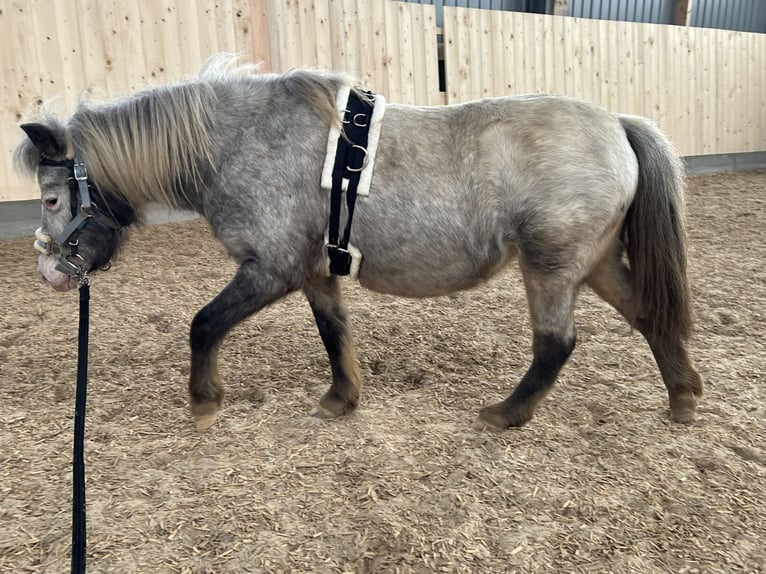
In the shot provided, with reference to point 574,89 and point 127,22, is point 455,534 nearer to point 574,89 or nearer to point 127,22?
point 127,22

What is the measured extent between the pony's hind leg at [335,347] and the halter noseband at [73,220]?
3.22ft

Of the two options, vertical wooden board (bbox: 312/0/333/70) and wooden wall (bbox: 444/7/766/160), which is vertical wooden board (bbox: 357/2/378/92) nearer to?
vertical wooden board (bbox: 312/0/333/70)

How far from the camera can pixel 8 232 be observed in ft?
19.1

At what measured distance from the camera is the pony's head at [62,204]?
7.55 feet

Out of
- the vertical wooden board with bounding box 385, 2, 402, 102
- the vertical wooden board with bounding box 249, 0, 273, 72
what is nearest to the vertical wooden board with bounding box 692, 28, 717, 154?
the vertical wooden board with bounding box 385, 2, 402, 102

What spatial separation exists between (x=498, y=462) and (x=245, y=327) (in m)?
2.19

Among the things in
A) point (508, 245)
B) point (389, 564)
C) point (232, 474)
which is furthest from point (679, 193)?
point (232, 474)

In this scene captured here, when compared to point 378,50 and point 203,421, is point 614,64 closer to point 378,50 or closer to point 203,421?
point 378,50

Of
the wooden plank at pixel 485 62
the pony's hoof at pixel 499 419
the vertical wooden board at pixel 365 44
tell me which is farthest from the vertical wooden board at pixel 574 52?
the pony's hoof at pixel 499 419

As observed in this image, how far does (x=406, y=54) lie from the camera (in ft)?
25.0

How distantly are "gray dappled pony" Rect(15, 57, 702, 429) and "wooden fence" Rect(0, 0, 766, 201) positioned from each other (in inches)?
24.5

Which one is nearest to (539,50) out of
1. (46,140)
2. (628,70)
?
(628,70)

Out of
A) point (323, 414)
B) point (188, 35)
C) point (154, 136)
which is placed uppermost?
point (188, 35)

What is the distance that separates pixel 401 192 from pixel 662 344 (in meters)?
1.41
